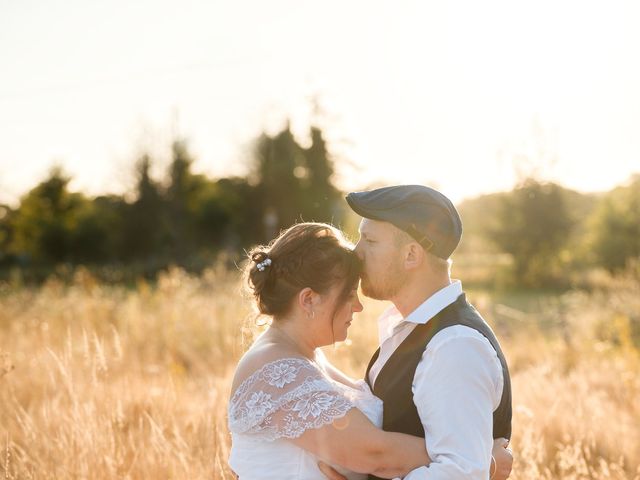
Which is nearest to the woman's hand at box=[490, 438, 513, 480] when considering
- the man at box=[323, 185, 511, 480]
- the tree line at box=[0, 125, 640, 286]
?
the man at box=[323, 185, 511, 480]

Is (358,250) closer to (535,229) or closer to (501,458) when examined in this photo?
(501,458)

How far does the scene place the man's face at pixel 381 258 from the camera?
265 centimetres

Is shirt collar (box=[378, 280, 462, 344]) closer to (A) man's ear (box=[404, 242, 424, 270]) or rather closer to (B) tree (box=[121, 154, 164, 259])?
(A) man's ear (box=[404, 242, 424, 270])

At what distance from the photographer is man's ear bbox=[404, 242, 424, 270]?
261 cm

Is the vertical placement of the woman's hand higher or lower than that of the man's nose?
lower

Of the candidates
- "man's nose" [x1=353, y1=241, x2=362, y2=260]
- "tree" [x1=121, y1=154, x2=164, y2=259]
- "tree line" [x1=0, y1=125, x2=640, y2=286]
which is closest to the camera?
"man's nose" [x1=353, y1=241, x2=362, y2=260]

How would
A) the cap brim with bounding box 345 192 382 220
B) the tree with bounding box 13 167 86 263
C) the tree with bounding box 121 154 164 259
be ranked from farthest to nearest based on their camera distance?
the tree with bounding box 121 154 164 259, the tree with bounding box 13 167 86 263, the cap brim with bounding box 345 192 382 220

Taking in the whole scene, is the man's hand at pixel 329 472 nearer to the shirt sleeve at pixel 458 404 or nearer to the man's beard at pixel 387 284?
the shirt sleeve at pixel 458 404

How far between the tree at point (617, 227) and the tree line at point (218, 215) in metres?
1.56

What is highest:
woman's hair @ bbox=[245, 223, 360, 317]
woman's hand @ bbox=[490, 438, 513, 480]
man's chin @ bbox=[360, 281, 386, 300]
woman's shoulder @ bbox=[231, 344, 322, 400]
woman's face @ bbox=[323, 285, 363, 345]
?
woman's hair @ bbox=[245, 223, 360, 317]

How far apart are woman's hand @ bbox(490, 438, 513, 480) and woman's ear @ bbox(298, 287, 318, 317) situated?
2.95 feet

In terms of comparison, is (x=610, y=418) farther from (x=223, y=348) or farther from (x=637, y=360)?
(x=223, y=348)

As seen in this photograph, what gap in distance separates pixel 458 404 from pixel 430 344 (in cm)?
25

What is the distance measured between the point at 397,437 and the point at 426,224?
2.69 ft
